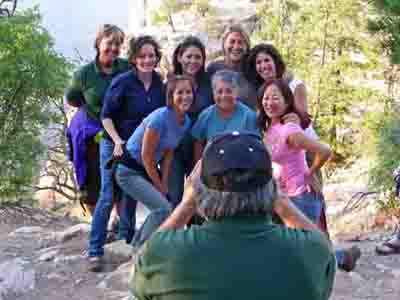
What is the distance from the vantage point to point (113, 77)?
464 centimetres

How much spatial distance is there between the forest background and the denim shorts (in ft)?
10.6

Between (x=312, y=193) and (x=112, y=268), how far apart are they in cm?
156

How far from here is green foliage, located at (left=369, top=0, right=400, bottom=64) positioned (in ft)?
26.3

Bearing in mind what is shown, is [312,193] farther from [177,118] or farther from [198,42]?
[198,42]

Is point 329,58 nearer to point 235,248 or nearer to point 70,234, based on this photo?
point 70,234

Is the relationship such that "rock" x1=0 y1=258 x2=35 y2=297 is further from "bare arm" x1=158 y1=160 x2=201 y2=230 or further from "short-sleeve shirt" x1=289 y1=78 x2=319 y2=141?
"bare arm" x1=158 y1=160 x2=201 y2=230

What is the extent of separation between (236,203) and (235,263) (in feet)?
0.47

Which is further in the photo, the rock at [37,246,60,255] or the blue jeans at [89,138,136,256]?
the rock at [37,246,60,255]

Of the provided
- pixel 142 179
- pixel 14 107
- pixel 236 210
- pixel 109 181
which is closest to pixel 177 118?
pixel 142 179

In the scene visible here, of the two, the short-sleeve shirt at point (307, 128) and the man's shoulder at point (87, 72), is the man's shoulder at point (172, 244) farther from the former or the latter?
the man's shoulder at point (87, 72)

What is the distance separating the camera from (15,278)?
15.4 feet

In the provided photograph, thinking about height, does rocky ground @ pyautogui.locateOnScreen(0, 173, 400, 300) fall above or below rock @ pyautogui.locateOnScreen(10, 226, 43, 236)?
below

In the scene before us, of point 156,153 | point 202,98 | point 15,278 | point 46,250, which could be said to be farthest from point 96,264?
point 202,98

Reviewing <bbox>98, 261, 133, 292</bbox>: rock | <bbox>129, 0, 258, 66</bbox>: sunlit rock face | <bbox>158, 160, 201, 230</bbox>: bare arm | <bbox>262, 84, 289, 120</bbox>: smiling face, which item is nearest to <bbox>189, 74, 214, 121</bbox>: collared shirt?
<bbox>262, 84, 289, 120</bbox>: smiling face
